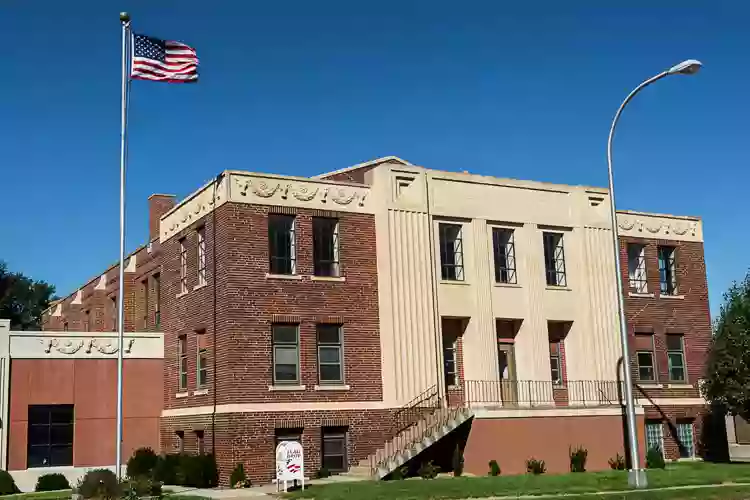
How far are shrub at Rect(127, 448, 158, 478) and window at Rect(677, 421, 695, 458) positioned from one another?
20.2 meters

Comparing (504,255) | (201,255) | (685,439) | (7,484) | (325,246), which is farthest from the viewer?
(685,439)

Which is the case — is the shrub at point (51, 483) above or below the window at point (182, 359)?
below

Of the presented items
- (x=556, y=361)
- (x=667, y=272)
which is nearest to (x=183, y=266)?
(x=556, y=361)

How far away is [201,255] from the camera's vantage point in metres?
31.2

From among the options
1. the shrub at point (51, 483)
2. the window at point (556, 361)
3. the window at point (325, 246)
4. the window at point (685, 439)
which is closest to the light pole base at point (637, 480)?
the window at point (556, 361)

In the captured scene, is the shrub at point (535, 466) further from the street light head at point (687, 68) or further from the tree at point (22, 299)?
the tree at point (22, 299)

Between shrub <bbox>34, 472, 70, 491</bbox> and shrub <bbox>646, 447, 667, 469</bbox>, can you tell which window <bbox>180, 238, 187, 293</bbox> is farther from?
shrub <bbox>646, 447, 667, 469</bbox>

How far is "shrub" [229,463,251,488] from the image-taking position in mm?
27062

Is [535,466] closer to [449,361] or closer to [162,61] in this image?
[449,361]

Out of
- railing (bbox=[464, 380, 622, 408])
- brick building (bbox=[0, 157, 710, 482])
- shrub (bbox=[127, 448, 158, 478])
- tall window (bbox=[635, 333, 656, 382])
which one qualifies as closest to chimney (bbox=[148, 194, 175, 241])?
brick building (bbox=[0, 157, 710, 482])

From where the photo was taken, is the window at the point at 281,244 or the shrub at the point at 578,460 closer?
the window at the point at 281,244

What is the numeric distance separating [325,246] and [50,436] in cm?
1118

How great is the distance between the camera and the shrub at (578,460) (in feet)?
100

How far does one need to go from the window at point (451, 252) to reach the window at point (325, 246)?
13.2ft
